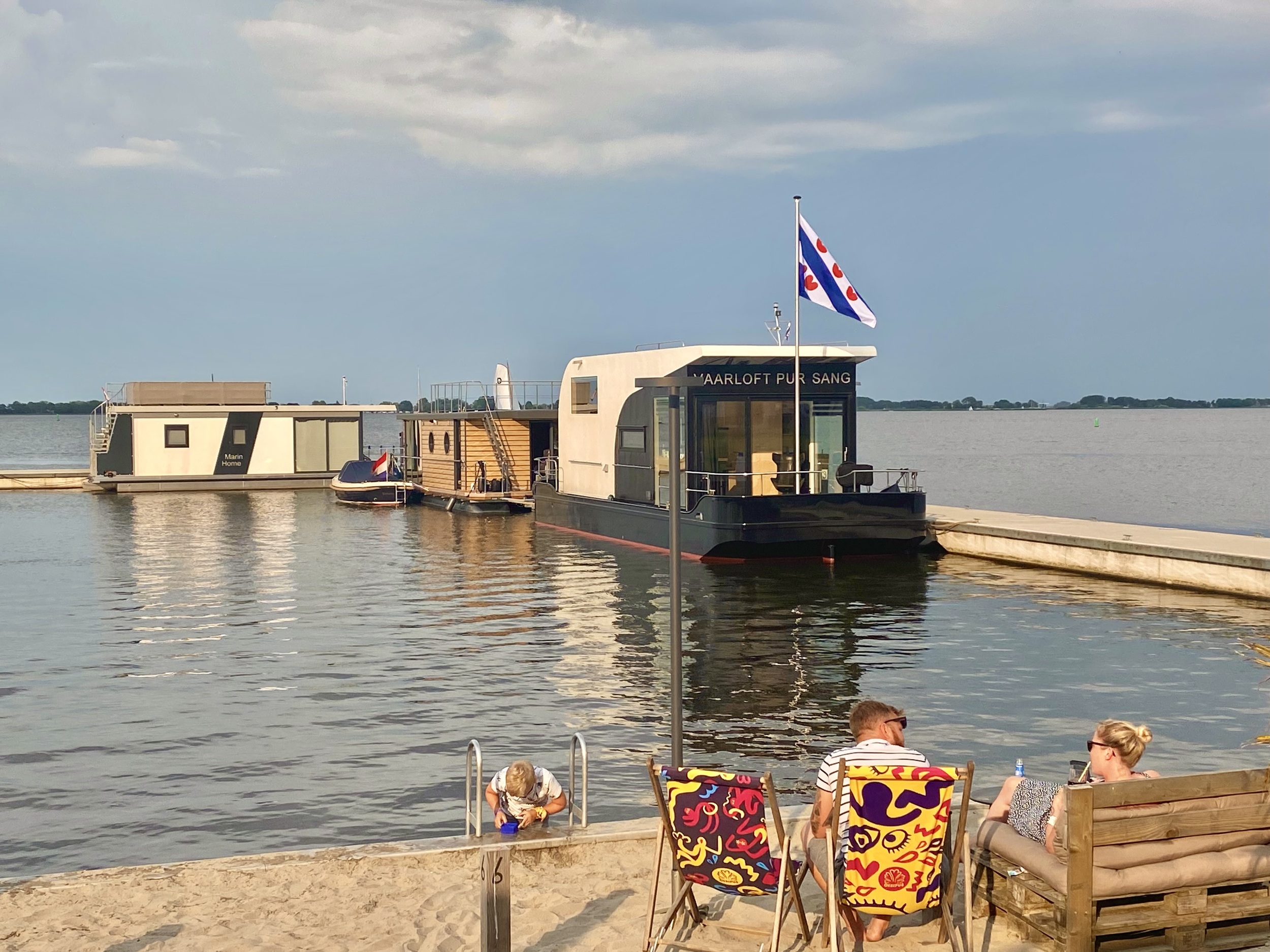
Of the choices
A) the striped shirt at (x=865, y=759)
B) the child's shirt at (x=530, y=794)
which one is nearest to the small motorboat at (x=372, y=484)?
the child's shirt at (x=530, y=794)

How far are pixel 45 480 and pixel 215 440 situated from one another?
30.4 feet

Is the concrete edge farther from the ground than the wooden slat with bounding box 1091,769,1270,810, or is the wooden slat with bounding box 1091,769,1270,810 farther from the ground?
the wooden slat with bounding box 1091,769,1270,810

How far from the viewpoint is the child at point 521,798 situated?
26.4 ft

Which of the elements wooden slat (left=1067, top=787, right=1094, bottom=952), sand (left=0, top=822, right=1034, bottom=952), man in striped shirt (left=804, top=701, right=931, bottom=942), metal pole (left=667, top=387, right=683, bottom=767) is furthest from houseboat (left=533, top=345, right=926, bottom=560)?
wooden slat (left=1067, top=787, right=1094, bottom=952)

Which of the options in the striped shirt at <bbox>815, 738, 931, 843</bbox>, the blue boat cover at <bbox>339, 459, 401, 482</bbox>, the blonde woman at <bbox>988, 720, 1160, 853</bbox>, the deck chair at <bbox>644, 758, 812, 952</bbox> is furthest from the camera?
the blue boat cover at <bbox>339, 459, 401, 482</bbox>

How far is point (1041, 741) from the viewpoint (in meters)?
12.2

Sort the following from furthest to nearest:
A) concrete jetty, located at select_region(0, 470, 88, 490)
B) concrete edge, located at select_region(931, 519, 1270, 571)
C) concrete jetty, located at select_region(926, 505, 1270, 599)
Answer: concrete jetty, located at select_region(0, 470, 88, 490) < concrete jetty, located at select_region(926, 505, 1270, 599) < concrete edge, located at select_region(931, 519, 1270, 571)

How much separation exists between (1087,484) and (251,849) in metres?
66.6

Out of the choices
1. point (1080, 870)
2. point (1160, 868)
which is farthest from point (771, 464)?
point (1080, 870)

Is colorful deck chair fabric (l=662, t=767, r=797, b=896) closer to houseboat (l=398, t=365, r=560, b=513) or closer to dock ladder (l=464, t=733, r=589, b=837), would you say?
dock ladder (l=464, t=733, r=589, b=837)

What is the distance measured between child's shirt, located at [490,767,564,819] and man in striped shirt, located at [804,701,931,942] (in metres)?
2.19

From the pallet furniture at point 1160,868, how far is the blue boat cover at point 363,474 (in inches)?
1646

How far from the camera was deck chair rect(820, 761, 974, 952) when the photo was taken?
19.1ft

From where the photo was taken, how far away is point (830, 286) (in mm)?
23781
